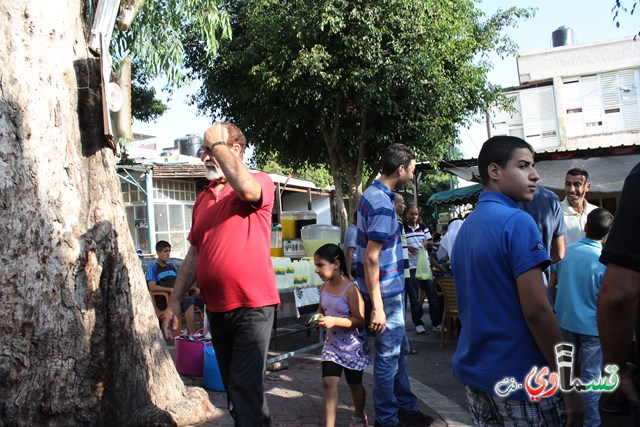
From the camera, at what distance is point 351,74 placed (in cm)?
1418

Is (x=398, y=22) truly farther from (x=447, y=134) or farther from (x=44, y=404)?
(x=44, y=404)

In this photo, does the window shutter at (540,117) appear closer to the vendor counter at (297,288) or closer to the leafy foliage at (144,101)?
the leafy foliage at (144,101)

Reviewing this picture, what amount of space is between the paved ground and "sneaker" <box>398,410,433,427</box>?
4.8 inches

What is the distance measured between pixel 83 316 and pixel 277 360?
258cm

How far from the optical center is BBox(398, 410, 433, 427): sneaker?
437cm

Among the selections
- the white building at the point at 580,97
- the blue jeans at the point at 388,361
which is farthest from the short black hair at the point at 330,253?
the white building at the point at 580,97

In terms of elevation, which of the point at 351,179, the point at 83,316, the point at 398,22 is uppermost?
the point at 398,22

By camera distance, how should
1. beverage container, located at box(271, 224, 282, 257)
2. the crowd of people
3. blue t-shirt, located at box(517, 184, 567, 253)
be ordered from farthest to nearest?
1. beverage container, located at box(271, 224, 282, 257)
2. blue t-shirt, located at box(517, 184, 567, 253)
3. the crowd of people

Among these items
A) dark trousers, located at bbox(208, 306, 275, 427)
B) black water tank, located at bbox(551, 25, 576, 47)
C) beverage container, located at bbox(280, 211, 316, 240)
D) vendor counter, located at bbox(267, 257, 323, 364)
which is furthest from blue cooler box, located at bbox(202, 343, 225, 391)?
black water tank, located at bbox(551, 25, 576, 47)

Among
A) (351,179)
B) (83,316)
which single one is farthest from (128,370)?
(351,179)

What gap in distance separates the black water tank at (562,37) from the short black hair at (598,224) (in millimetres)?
30628

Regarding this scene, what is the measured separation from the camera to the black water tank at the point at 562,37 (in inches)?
1234

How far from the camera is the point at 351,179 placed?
17.1m

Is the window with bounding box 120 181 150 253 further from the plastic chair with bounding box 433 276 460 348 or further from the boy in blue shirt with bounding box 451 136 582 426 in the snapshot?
the boy in blue shirt with bounding box 451 136 582 426
